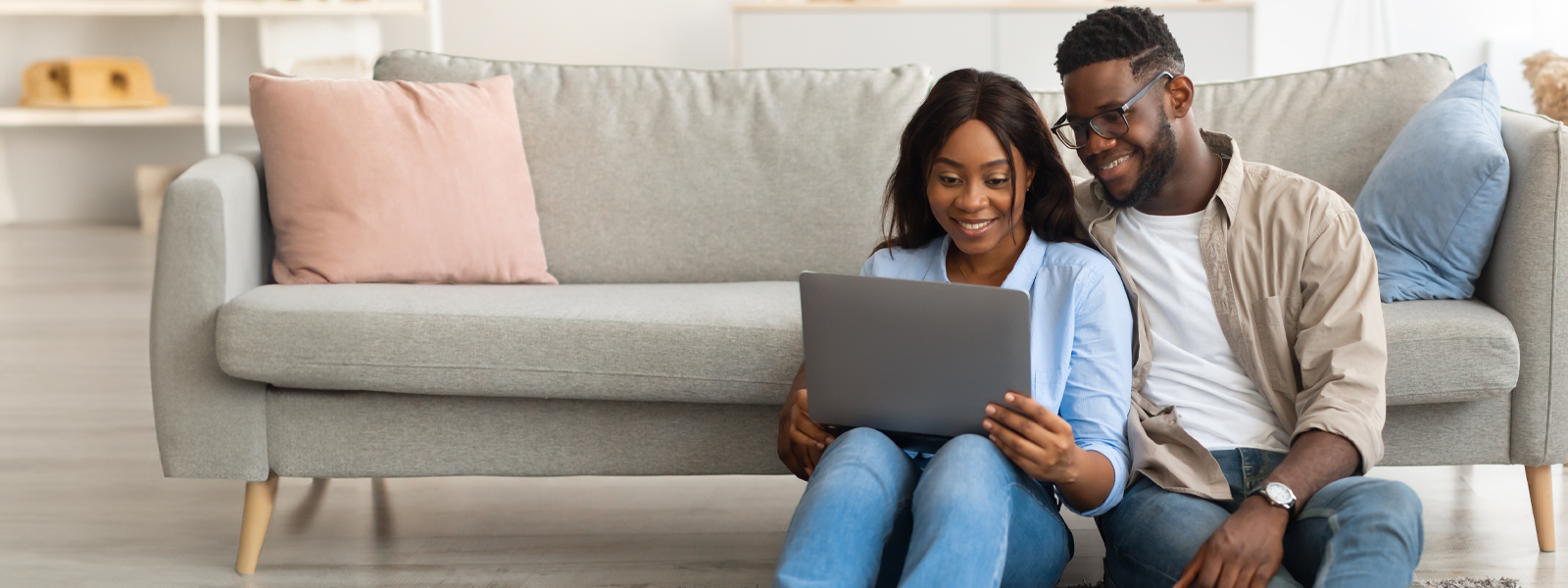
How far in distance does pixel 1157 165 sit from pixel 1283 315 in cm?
23

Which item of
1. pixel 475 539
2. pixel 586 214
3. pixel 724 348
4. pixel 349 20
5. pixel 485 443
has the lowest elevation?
pixel 475 539

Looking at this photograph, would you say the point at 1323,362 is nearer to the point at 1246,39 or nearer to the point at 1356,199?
the point at 1356,199

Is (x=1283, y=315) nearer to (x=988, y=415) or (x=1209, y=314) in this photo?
(x=1209, y=314)

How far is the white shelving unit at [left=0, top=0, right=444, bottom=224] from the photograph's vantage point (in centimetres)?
503

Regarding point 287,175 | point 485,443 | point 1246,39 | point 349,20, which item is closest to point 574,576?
point 485,443

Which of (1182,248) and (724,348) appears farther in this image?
(724,348)

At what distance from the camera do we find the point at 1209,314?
138cm

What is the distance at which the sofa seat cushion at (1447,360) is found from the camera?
159 centimetres

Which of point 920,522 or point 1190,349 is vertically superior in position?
point 1190,349

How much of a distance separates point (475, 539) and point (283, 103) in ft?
2.65

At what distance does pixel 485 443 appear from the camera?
5.63 ft

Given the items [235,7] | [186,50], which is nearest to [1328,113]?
[235,7]

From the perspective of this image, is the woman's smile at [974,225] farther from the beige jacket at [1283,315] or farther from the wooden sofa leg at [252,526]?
the wooden sofa leg at [252,526]

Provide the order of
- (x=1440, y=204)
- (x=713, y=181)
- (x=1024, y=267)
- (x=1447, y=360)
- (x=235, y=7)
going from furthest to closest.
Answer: (x=235, y=7) < (x=713, y=181) < (x=1440, y=204) < (x=1447, y=360) < (x=1024, y=267)
